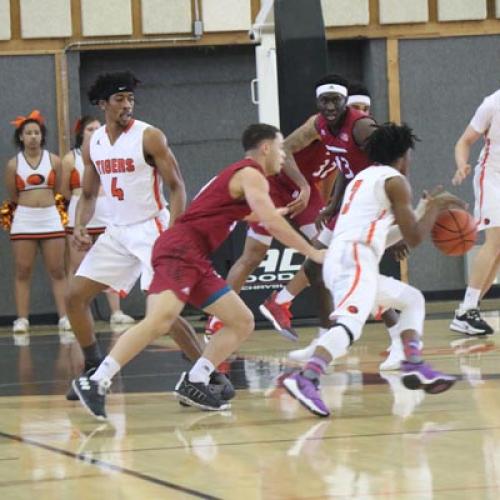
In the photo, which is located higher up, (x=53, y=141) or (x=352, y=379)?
(x=53, y=141)

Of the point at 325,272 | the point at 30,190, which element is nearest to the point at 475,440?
the point at 325,272

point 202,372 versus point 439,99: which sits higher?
point 439,99

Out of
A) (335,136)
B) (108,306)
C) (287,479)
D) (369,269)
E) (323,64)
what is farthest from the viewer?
(108,306)

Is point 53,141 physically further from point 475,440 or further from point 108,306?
point 475,440

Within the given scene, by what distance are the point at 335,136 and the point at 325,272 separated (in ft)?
7.36

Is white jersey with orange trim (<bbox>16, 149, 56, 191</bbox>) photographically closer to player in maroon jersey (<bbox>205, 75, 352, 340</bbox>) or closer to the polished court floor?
player in maroon jersey (<bbox>205, 75, 352, 340</bbox>)

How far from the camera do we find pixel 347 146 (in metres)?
9.88

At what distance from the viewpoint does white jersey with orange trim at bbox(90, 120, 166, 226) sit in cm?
868

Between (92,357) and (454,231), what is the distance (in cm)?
217

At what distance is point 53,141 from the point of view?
16047mm

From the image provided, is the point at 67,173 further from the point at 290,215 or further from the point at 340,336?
the point at 340,336

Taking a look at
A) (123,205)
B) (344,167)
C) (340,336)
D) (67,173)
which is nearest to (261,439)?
(340,336)

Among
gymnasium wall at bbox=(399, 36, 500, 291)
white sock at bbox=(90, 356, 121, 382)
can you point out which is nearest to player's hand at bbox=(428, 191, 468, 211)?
white sock at bbox=(90, 356, 121, 382)

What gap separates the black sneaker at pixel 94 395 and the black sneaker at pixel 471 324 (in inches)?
177
